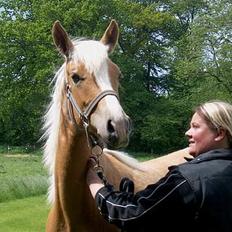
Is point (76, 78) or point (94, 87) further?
point (76, 78)

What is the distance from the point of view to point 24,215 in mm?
11164

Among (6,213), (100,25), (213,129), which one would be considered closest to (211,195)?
(213,129)

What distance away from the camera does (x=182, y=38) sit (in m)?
44.1

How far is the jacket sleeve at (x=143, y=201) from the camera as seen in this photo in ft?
9.00


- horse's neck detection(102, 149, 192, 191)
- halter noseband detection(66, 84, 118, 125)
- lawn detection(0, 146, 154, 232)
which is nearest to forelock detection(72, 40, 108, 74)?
halter noseband detection(66, 84, 118, 125)

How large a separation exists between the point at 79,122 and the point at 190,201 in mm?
1512

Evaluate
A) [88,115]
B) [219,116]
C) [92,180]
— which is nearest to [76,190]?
[92,180]

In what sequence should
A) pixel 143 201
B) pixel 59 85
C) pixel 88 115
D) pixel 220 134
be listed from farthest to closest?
pixel 59 85 < pixel 88 115 < pixel 220 134 < pixel 143 201

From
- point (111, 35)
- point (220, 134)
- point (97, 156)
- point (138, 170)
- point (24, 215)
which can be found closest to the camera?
point (220, 134)

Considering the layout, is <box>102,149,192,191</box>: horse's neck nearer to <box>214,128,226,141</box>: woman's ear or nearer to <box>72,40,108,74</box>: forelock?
<box>72,40,108,74</box>: forelock

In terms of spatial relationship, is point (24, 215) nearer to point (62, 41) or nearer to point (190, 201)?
point (62, 41)

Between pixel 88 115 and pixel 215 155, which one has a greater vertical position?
pixel 88 115

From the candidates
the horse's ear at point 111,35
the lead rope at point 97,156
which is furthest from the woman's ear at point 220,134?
the horse's ear at point 111,35

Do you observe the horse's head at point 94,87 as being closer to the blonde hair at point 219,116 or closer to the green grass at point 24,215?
the blonde hair at point 219,116
